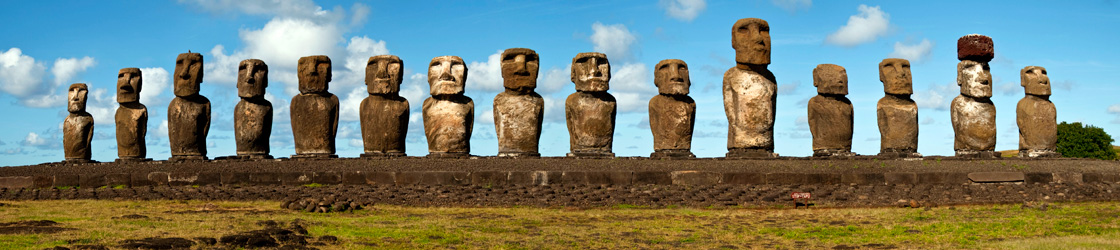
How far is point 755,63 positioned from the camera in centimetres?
1873

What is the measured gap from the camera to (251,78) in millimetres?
19875

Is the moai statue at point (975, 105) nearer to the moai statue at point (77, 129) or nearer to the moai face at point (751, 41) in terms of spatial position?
the moai face at point (751, 41)

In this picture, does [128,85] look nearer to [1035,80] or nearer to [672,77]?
[672,77]

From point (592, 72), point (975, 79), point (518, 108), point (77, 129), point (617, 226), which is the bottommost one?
point (617, 226)

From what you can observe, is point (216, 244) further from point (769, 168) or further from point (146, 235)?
point (769, 168)


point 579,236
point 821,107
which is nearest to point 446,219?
point 579,236

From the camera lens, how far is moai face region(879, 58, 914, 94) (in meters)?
20.5

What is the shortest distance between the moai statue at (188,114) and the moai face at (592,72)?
7819 mm

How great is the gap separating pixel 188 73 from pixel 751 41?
447 inches

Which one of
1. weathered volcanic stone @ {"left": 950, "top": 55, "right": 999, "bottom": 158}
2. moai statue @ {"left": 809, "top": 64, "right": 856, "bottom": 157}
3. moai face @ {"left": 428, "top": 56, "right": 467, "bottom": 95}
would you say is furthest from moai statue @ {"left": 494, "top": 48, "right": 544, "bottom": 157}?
weathered volcanic stone @ {"left": 950, "top": 55, "right": 999, "bottom": 158}

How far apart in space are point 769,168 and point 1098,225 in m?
6.29

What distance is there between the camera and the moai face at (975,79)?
832 inches

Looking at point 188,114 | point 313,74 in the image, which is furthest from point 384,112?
point 188,114

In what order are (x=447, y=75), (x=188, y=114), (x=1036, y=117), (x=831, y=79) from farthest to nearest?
1. (x=1036, y=117)
2. (x=188, y=114)
3. (x=831, y=79)
4. (x=447, y=75)
